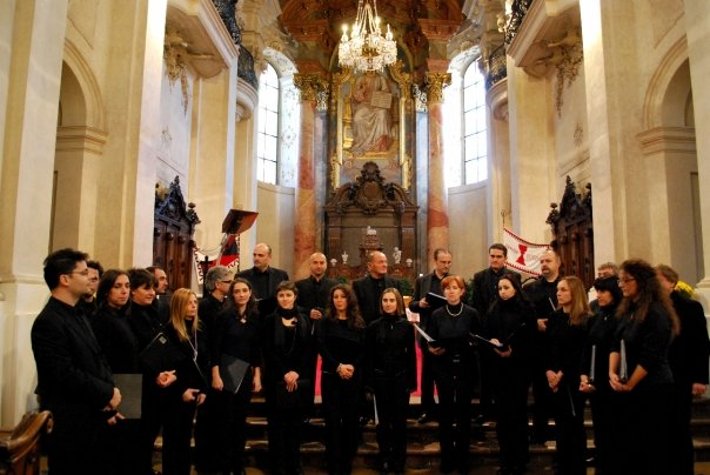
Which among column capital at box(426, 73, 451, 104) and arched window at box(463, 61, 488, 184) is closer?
arched window at box(463, 61, 488, 184)

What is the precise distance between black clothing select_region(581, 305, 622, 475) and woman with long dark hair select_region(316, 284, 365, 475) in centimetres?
170

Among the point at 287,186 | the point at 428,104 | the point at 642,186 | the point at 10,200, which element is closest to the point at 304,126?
the point at 287,186

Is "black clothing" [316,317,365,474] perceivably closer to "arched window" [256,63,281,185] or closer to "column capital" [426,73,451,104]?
"arched window" [256,63,281,185]

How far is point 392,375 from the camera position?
4852 mm

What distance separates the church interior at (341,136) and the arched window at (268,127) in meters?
0.07

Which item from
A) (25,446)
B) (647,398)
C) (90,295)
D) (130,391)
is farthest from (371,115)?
(25,446)

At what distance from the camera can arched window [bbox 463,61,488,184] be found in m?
17.2

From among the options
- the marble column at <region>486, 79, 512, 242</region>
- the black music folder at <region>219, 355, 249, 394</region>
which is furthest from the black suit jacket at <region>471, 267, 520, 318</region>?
the marble column at <region>486, 79, 512, 242</region>

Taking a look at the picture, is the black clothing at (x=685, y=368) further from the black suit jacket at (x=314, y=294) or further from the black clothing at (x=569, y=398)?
the black suit jacket at (x=314, y=294)

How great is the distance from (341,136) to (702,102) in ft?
41.8

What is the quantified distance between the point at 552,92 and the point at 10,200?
934 cm

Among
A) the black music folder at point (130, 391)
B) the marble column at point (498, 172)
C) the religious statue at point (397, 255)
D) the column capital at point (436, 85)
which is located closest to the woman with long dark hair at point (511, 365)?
the black music folder at point (130, 391)

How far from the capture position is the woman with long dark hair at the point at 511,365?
4.69 meters

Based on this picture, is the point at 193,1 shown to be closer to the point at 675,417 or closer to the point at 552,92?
the point at 552,92
